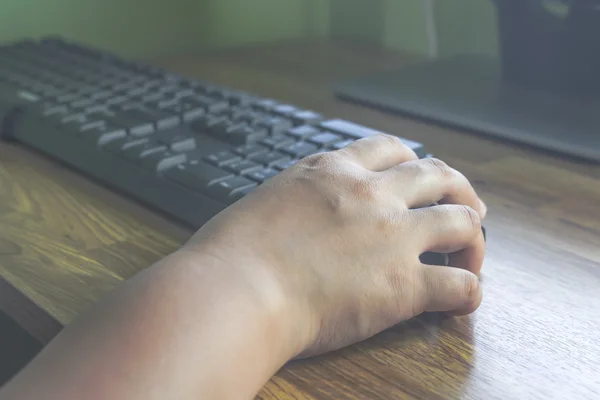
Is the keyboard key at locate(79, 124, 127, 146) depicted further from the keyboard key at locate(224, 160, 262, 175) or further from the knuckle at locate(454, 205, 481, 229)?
the knuckle at locate(454, 205, 481, 229)

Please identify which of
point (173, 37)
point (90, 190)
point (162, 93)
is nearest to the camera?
point (90, 190)

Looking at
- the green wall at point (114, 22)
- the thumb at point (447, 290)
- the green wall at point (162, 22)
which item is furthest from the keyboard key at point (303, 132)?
the green wall at point (114, 22)

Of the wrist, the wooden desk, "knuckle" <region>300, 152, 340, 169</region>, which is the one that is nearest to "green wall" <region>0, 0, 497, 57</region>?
the wooden desk

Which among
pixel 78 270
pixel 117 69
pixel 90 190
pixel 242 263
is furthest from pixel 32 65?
pixel 242 263

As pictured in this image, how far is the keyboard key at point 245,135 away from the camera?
1.84ft

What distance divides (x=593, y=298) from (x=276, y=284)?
186mm

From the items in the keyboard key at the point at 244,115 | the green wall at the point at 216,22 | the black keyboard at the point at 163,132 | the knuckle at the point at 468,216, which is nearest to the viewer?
the knuckle at the point at 468,216

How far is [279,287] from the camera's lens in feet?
1.15

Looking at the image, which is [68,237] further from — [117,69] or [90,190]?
[117,69]

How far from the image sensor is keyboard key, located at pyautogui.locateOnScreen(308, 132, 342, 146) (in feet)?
1.77

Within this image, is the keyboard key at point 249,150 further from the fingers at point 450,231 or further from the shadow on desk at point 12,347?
the shadow on desk at point 12,347

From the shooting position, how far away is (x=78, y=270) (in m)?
0.44

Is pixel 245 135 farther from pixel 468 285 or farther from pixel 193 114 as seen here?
pixel 468 285

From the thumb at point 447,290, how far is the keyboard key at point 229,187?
14 cm
